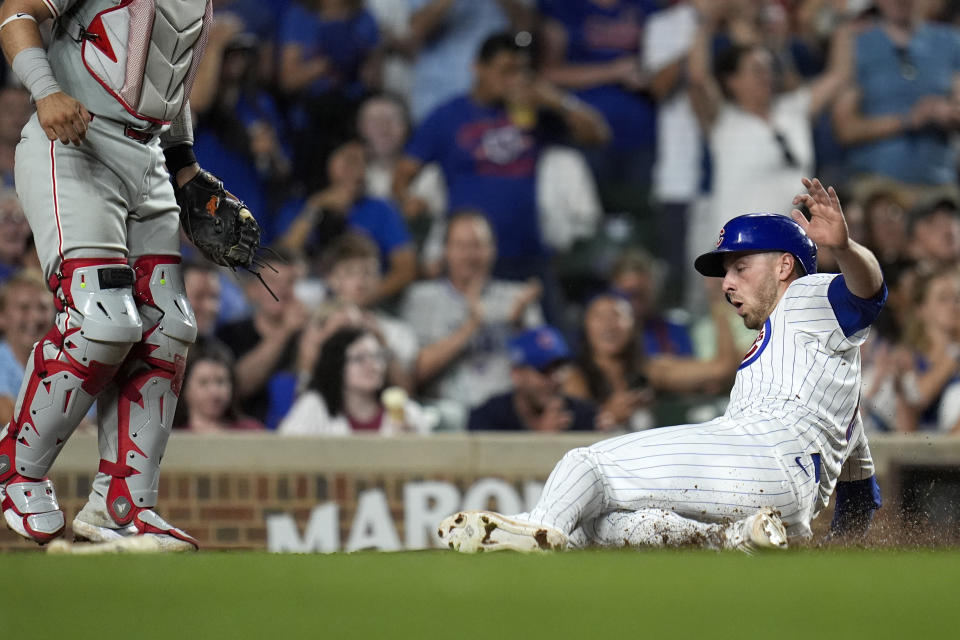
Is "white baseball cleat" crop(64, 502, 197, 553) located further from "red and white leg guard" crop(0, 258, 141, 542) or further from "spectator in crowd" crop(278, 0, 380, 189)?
"spectator in crowd" crop(278, 0, 380, 189)

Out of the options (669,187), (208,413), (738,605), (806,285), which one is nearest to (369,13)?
(669,187)

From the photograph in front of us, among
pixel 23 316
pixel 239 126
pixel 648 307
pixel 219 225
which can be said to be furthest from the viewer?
pixel 239 126

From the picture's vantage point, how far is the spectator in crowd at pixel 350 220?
8.01 m

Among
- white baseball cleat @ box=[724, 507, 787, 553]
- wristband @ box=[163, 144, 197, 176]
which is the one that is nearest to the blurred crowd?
wristband @ box=[163, 144, 197, 176]

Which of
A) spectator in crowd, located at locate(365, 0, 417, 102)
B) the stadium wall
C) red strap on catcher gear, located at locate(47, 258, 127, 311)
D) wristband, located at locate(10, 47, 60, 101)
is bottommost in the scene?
the stadium wall

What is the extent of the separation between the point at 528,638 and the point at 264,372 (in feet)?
18.1

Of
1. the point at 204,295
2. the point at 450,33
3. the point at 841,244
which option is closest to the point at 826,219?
the point at 841,244

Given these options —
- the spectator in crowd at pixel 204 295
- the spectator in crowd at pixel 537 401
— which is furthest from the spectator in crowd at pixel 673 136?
the spectator in crowd at pixel 204 295

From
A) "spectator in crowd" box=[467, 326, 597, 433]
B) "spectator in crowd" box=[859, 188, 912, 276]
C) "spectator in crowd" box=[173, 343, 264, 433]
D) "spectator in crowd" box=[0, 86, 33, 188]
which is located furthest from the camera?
"spectator in crowd" box=[859, 188, 912, 276]

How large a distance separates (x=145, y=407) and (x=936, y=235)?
18.9ft

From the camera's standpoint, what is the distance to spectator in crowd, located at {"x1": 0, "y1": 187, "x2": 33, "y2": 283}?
7.44m

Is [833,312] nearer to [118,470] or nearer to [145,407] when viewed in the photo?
[145,407]

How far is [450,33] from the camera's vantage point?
→ 8.84 metres

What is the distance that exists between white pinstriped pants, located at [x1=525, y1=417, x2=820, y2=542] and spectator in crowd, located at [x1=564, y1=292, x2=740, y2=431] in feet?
11.8
